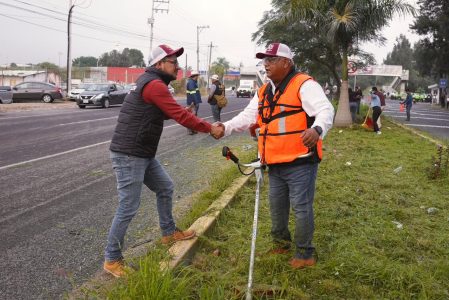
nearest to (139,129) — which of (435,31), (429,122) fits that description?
(429,122)

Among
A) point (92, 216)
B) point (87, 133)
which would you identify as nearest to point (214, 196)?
point (92, 216)

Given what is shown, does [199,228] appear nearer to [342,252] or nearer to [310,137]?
[342,252]

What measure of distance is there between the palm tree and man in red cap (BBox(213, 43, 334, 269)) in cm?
1177

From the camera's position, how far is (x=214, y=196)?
18.3 ft

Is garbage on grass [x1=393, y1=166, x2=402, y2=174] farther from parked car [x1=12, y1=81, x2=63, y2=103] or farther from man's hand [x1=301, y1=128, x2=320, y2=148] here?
parked car [x1=12, y1=81, x2=63, y2=103]

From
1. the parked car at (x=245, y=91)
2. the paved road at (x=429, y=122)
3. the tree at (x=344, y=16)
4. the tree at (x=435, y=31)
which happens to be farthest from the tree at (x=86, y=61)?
the tree at (x=344, y=16)

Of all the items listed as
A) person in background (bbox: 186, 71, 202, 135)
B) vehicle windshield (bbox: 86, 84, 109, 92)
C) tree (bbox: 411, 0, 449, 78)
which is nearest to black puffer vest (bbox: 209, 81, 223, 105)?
person in background (bbox: 186, 71, 202, 135)

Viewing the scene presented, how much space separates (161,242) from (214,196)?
154cm

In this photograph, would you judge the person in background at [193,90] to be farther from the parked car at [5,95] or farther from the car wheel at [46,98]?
the car wheel at [46,98]

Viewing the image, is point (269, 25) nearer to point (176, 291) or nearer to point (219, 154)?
point (219, 154)

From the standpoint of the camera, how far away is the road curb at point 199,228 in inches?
142

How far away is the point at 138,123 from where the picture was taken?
352 centimetres

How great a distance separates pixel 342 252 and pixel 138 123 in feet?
6.90

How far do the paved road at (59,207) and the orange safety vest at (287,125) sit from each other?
5.66ft
